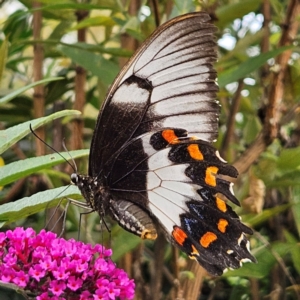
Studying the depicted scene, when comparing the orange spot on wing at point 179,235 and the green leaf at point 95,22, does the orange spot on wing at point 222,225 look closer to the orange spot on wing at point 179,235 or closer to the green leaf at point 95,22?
the orange spot on wing at point 179,235

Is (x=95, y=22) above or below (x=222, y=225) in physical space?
above

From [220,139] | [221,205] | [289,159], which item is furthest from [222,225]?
[220,139]

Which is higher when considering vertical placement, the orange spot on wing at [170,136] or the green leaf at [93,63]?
the green leaf at [93,63]

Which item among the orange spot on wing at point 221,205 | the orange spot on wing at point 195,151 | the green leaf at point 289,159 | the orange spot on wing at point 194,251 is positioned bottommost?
the orange spot on wing at point 194,251

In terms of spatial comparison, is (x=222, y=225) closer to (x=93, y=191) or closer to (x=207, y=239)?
(x=207, y=239)

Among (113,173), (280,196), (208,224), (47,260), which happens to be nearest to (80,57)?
(113,173)

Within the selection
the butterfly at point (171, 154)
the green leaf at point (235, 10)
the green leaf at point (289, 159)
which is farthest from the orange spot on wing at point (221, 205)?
the green leaf at point (235, 10)
